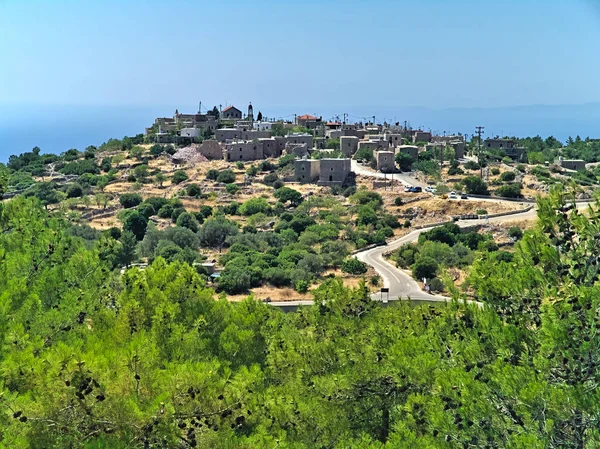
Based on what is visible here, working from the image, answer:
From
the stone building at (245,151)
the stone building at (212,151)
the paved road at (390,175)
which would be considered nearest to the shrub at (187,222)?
the paved road at (390,175)

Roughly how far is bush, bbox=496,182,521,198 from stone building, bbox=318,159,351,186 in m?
12.0

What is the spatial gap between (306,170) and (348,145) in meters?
8.85

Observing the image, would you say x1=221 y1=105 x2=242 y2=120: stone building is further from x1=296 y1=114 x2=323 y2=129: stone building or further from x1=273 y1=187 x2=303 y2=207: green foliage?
x1=273 y1=187 x2=303 y2=207: green foliage

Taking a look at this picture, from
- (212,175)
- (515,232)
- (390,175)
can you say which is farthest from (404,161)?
(515,232)

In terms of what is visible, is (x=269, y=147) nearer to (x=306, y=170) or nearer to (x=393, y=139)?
(x=306, y=170)

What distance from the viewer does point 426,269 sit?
108 ft

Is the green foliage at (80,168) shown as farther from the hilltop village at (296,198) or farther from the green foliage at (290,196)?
the green foliage at (290,196)

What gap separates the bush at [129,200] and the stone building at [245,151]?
1272cm

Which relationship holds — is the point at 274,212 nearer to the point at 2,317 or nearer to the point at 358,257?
the point at 358,257

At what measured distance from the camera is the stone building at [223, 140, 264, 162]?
63.1 metres

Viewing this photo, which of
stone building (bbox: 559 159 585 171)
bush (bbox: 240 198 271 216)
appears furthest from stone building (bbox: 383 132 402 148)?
bush (bbox: 240 198 271 216)

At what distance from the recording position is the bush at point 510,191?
4922cm

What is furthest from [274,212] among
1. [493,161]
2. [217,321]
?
[217,321]

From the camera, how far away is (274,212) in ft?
159
